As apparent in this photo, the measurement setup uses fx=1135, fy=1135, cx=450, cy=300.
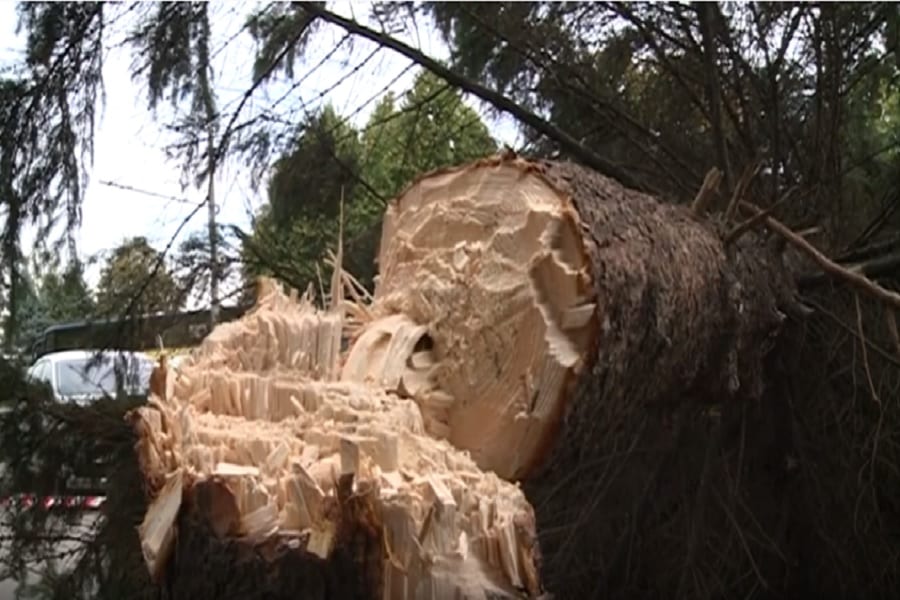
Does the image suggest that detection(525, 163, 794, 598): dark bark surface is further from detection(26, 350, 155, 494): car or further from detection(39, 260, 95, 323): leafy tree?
detection(39, 260, 95, 323): leafy tree

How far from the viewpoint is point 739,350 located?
177 cm

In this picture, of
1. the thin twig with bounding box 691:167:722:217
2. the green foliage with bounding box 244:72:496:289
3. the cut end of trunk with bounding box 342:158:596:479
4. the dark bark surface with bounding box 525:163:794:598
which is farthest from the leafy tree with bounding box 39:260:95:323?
the thin twig with bounding box 691:167:722:217

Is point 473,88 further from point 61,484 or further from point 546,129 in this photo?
point 61,484

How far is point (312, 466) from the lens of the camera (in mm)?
1017

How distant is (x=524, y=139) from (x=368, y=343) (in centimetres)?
149

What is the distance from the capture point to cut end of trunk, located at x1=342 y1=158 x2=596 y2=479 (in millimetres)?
1269

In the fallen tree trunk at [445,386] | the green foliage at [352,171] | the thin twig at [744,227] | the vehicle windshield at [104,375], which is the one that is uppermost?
the green foliage at [352,171]

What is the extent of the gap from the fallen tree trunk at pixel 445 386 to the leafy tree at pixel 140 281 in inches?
48.8

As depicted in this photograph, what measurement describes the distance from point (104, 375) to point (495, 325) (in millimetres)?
1643

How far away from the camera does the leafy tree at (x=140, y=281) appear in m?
2.63

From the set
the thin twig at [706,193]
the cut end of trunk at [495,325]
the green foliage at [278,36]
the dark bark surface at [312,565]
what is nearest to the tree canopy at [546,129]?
the green foliage at [278,36]

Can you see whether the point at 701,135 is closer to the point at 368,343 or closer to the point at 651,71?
the point at 651,71

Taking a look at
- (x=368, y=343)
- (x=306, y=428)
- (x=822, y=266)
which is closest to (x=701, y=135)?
(x=822, y=266)

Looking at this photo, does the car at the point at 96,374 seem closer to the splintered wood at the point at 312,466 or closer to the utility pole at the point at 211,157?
the utility pole at the point at 211,157
